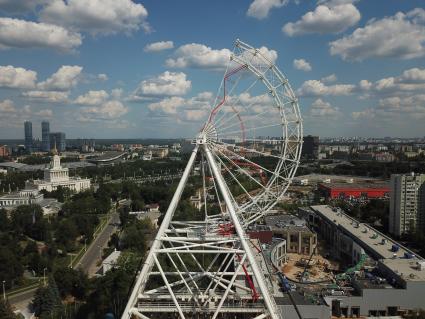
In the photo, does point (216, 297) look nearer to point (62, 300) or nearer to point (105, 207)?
point (62, 300)

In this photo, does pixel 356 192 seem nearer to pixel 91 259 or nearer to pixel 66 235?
pixel 91 259

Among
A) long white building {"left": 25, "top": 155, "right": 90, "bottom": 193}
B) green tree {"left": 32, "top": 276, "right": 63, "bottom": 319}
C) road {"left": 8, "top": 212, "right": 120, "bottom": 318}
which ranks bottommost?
road {"left": 8, "top": 212, "right": 120, "bottom": 318}

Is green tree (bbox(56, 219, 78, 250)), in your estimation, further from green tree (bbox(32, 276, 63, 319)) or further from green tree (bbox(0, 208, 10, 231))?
green tree (bbox(32, 276, 63, 319))

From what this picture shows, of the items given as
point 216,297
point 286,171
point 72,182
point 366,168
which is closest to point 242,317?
point 216,297

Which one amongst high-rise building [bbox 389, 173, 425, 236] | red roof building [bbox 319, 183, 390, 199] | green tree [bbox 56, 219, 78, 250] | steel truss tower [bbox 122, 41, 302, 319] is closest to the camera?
steel truss tower [bbox 122, 41, 302, 319]

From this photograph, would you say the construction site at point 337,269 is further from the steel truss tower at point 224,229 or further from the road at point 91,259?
the road at point 91,259

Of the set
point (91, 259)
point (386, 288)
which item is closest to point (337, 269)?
point (386, 288)

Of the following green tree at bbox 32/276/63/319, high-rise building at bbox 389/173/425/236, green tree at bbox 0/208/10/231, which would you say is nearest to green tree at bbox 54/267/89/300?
green tree at bbox 32/276/63/319
